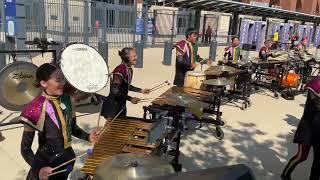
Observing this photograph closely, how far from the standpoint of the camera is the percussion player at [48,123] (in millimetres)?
2867

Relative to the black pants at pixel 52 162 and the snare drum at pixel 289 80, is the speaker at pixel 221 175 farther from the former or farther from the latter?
the snare drum at pixel 289 80

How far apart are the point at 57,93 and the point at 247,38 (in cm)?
2189

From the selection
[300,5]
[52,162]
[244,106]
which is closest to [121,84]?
→ [52,162]

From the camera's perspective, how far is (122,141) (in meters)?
4.06

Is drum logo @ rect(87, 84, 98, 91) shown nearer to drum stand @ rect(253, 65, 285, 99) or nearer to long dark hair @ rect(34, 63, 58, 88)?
long dark hair @ rect(34, 63, 58, 88)

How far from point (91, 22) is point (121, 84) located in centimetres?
1387

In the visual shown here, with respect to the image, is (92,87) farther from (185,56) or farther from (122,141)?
(122,141)

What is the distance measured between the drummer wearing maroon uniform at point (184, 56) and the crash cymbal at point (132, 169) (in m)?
5.48

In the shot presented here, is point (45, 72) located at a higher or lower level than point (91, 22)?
lower

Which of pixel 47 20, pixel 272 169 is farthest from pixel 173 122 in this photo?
pixel 47 20

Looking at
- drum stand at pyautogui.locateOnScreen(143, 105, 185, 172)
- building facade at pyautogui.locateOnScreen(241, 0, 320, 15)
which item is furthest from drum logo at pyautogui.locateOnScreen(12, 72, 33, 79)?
building facade at pyautogui.locateOnScreen(241, 0, 320, 15)

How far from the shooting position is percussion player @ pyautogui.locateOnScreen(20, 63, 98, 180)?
287cm

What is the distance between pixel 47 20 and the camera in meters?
16.5

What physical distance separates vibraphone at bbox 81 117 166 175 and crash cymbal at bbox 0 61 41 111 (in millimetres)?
2515
